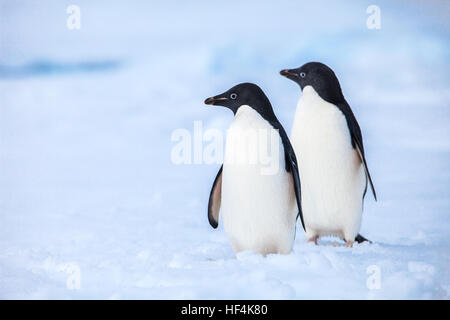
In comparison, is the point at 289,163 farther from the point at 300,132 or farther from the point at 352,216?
the point at 352,216

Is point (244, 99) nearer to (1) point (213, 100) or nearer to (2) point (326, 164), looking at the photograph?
(1) point (213, 100)

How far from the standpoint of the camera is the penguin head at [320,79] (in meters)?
2.43

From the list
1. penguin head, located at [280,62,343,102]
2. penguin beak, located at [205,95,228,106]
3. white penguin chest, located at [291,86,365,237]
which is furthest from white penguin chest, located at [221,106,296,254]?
penguin head, located at [280,62,343,102]

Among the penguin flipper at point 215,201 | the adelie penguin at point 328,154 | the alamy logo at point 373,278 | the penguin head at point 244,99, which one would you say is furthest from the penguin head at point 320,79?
the alamy logo at point 373,278

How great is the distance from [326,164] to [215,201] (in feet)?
1.49

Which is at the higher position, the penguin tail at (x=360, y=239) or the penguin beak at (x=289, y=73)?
the penguin beak at (x=289, y=73)

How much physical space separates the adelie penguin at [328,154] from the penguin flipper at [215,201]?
330 millimetres

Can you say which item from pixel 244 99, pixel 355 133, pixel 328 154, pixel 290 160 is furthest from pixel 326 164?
pixel 244 99

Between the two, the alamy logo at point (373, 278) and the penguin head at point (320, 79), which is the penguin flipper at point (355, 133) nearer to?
the penguin head at point (320, 79)

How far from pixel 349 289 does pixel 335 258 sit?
16 centimetres

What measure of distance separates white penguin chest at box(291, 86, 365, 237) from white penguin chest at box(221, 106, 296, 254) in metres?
0.26

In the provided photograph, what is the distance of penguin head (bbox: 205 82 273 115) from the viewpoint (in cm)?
219
